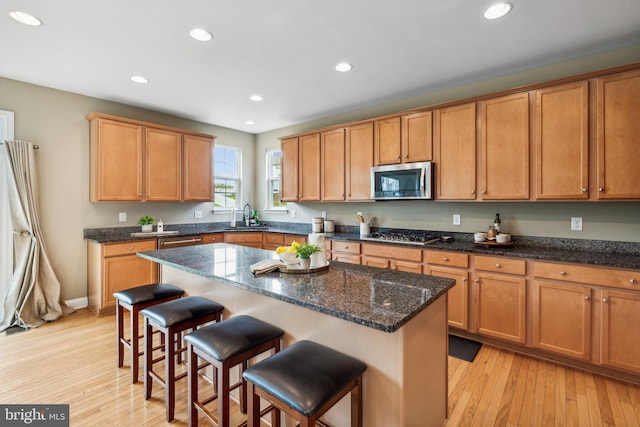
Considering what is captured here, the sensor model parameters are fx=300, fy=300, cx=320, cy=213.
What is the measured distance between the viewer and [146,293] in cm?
232

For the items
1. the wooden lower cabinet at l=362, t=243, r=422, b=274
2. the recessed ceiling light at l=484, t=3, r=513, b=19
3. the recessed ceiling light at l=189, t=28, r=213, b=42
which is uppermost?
the recessed ceiling light at l=189, t=28, r=213, b=42

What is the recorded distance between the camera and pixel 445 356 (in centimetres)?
176

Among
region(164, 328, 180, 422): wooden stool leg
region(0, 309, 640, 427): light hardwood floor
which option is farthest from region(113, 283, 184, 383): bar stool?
region(164, 328, 180, 422): wooden stool leg

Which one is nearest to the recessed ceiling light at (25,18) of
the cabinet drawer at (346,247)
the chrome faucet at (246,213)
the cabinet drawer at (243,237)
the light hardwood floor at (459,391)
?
the light hardwood floor at (459,391)

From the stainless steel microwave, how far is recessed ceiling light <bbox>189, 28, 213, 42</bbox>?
7.46 ft

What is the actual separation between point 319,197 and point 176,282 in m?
2.39

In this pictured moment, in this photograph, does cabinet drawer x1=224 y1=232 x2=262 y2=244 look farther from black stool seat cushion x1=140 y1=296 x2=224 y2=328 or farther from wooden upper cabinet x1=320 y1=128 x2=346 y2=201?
black stool seat cushion x1=140 y1=296 x2=224 y2=328

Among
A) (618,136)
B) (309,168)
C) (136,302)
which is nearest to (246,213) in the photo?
(309,168)

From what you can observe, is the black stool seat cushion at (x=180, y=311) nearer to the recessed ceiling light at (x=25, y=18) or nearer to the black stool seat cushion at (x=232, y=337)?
the black stool seat cushion at (x=232, y=337)

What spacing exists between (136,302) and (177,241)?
201 cm

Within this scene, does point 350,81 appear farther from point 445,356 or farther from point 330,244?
point 445,356

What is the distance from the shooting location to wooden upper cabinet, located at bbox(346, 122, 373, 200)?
12.8 ft

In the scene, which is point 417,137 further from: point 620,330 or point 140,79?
point 140,79

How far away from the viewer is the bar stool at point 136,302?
2.24 m
